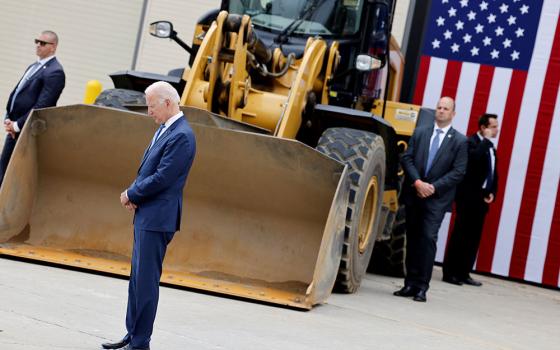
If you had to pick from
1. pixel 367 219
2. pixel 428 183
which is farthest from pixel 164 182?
pixel 428 183

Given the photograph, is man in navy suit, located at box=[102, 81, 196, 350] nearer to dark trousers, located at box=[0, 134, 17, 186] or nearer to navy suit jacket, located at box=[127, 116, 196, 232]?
navy suit jacket, located at box=[127, 116, 196, 232]

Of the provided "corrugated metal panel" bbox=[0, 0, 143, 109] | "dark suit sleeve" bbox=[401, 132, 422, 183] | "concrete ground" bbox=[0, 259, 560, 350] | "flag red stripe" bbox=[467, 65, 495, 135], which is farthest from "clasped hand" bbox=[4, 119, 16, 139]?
"corrugated metal panel" bbox=[0, 0, 143, 109]

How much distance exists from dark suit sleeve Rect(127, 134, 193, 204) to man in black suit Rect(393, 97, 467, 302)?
4308 millimetres

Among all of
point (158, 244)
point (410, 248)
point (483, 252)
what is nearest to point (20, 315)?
point (158, 244)

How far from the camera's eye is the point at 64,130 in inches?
335

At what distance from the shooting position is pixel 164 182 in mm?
5840

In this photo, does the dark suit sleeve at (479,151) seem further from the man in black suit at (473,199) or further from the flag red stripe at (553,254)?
the flag red stripe at (553,254)

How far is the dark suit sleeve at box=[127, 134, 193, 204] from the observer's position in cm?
584

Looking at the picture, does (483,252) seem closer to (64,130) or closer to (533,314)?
(533,314)

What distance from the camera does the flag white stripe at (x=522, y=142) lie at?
1354 centimetres

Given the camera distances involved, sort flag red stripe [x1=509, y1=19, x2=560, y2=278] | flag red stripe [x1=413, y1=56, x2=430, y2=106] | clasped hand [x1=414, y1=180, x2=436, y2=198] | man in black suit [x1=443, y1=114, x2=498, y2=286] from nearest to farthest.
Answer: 1. clasped hand [x1=414, y1=180, x2=436, y2=198]
2. man in black suit [x1=443, y1=114, x2=498, y2=286]
3. flag red stripe [x1=509, y1=19, x2=560, y2=278]
4. flag red stripe [x1=413, y1=56, x2=430, y2=106]

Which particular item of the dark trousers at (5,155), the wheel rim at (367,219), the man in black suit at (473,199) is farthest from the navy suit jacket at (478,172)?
the dark trousers at (5,155)

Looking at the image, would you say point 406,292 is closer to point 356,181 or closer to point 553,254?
point 356,181

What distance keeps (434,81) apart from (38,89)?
17.7 ft
